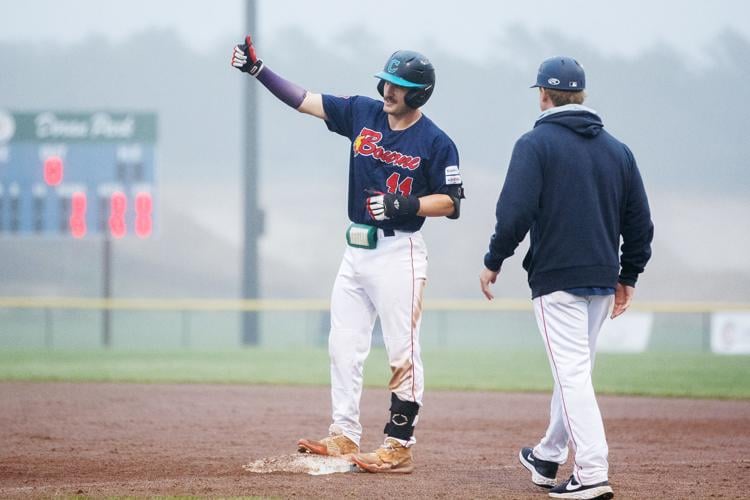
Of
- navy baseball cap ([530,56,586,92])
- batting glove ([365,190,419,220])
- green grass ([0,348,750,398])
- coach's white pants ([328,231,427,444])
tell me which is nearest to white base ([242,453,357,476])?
coach's white pants ([328,231,427,444])

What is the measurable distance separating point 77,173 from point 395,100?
13.5 meters

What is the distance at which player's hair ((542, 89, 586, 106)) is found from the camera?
4527mm

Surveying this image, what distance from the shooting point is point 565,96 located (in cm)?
454

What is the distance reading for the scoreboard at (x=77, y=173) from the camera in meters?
17.4

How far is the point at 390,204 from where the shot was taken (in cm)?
481

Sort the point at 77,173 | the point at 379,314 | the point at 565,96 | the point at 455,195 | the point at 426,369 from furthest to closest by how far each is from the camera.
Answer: the point at 77,173
the point at 426,369
the point at 379,314
the point at 455,195
the point at 565,96

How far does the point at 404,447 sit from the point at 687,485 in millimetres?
1278

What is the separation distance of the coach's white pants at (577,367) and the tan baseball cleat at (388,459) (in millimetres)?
895

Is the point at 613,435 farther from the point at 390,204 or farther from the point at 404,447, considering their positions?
the point at 390,204

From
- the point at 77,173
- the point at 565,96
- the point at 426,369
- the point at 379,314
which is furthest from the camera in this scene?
the point at 77,173

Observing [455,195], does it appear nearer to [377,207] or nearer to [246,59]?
[377,207]

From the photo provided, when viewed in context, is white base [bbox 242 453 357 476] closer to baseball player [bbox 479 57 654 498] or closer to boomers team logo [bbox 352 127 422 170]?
baseball player [bbox 479 57 654 498]

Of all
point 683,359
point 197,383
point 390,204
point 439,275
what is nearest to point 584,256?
point 390,204

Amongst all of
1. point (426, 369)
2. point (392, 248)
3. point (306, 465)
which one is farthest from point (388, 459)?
point (426, 369)
